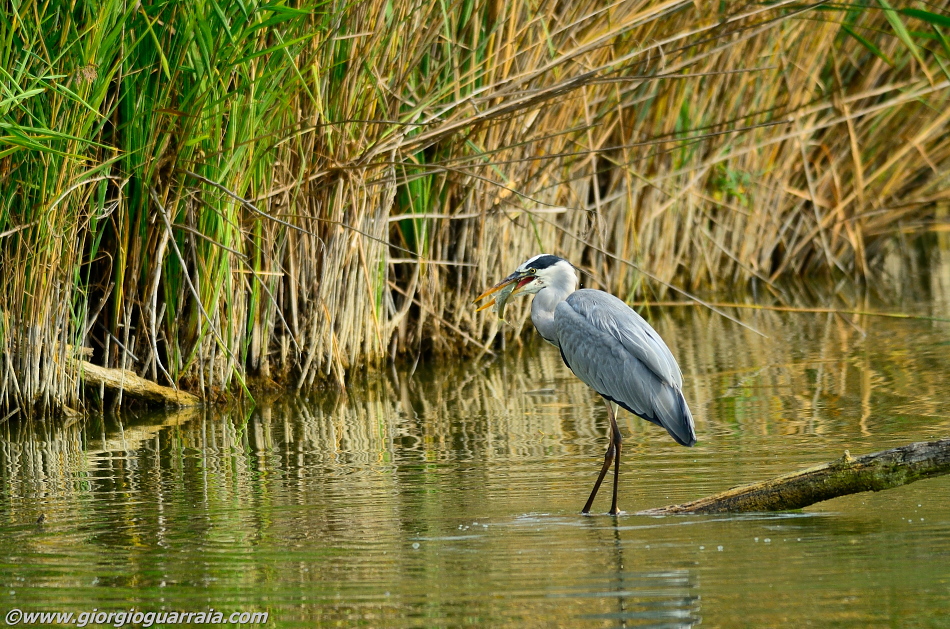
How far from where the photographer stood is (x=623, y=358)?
5.32m

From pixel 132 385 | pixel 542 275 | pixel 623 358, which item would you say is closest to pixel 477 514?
pixel 623 358

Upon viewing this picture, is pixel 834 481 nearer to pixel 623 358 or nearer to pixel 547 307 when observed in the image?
pixel 623 358

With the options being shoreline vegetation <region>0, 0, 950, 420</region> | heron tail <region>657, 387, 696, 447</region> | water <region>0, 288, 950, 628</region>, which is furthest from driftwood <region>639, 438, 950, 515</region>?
shoreline vegetation <region>0, 0, 950, 420</region>

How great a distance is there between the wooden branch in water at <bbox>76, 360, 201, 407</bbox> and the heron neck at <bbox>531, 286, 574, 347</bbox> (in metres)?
2.51

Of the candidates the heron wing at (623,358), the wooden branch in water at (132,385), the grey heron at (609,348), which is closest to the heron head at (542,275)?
the grey heron at (609,348)

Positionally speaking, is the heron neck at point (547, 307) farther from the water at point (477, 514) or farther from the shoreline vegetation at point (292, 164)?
the water at point (477, 514)

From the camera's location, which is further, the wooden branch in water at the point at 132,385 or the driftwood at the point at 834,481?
the wooden branch in water at the point at 132,385

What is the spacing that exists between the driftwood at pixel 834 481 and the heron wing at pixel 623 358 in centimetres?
53

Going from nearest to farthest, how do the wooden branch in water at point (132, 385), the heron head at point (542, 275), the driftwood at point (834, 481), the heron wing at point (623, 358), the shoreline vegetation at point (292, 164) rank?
the driftwood at point (834, 481) → the heron wing at point (623, 358) → the heron head at point (542, 275) → the shoreline vegetation at point (292, 164) → the wooden branch in water at point (132, 385)

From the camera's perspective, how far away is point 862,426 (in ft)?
20.2

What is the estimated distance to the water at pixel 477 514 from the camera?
355 centimetres

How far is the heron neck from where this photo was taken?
227 inches

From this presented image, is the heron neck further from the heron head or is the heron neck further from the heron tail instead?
the heron tail

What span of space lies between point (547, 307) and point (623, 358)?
62cm
